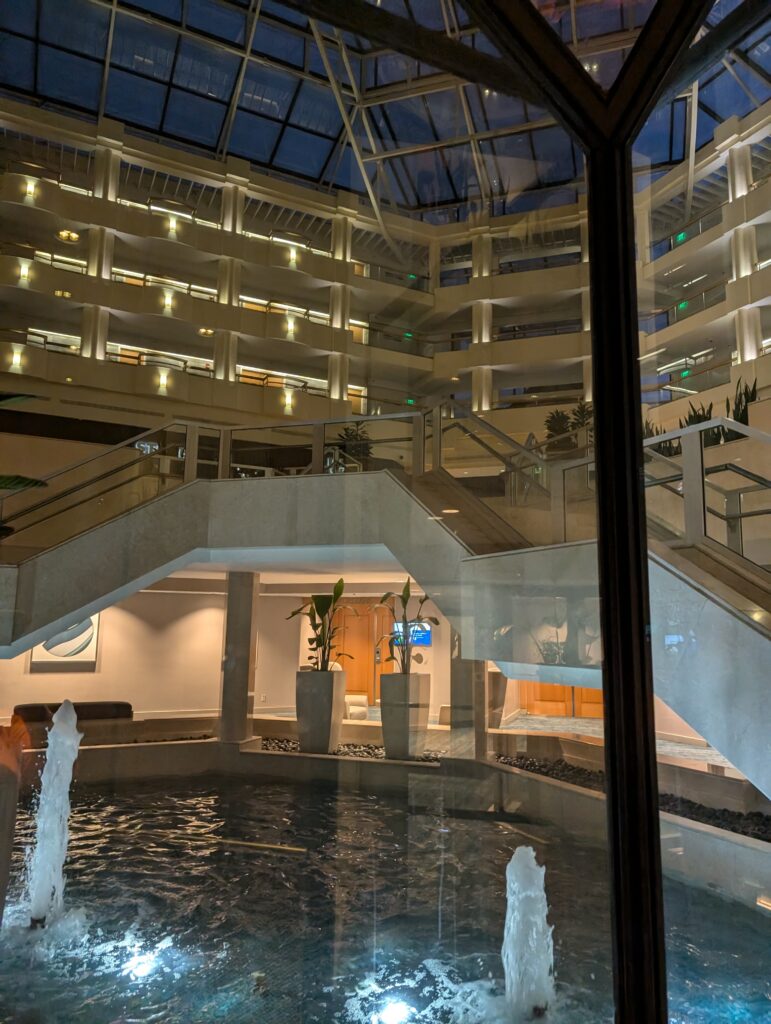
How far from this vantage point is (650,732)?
190 cm

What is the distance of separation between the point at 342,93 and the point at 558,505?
2.10 meters

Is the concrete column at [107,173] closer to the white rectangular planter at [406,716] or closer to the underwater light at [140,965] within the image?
the white rectangular planter at [406,716]

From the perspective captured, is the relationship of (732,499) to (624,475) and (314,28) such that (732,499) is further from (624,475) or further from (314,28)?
(314,28)

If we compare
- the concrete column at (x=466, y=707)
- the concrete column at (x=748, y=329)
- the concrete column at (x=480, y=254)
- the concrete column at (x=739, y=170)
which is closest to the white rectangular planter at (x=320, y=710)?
the concrete column at (x=466, y=707)

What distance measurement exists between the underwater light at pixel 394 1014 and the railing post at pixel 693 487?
1.73 metres

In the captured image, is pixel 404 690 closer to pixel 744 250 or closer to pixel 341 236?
pixel 341 236

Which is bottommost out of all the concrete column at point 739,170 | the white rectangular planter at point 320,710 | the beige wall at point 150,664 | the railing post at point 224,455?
the white rectangular planter at point 320,710

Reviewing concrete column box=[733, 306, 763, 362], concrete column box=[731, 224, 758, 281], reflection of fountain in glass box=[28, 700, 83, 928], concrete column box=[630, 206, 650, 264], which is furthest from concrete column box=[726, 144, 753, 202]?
reflection of fountain in glass box=[28, 700, 83, 928]

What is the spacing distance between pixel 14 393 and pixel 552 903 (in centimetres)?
242

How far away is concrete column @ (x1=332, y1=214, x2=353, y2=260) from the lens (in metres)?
2.83

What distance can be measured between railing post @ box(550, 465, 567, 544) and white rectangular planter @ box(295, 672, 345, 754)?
94cm

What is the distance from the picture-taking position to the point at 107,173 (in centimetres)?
244

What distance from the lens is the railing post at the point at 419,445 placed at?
2773 millimetres

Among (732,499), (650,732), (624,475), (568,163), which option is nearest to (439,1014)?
(650,732)
